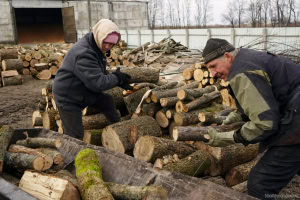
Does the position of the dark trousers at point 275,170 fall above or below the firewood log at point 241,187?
above

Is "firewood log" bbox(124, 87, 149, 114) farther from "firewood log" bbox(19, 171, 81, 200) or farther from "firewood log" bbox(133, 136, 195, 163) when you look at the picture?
"firewood log" bbox(19, 171, 81, 200)

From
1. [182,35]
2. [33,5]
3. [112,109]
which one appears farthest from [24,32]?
[112,109]

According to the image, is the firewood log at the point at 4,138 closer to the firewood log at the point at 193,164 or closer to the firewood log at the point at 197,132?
the firewood log at the point at 193,164

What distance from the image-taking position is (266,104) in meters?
2.30

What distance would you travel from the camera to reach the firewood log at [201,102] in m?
4.95

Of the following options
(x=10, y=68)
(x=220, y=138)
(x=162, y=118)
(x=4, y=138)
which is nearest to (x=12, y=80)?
(x=10, y=68)

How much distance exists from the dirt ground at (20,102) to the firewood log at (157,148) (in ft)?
13.1

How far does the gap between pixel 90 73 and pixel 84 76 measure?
86mm

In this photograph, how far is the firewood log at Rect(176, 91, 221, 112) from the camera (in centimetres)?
495

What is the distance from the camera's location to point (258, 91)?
2309mm

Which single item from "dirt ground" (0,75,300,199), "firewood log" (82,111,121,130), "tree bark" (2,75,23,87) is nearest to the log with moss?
"firewood log" (82,111,121,130)

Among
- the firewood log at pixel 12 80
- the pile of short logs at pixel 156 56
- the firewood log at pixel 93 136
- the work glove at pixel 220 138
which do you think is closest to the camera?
the work glove at pixel 220 138

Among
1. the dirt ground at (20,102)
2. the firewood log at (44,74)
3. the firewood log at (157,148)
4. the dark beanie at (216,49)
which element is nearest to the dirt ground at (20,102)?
the dirt ground at (20,102)

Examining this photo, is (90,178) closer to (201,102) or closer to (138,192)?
(138,192)
